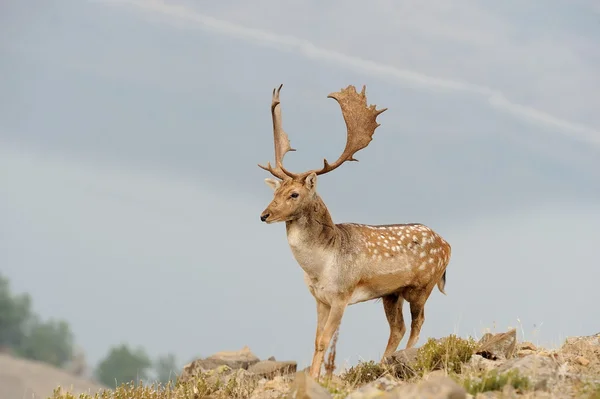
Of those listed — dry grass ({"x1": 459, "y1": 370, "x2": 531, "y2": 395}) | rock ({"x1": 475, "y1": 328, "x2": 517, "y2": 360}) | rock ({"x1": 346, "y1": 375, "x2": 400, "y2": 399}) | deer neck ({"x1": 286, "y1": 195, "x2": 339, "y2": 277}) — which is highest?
deer neck ({"x1": 286, "y1": 195, "x2": 339, "y2": 277})

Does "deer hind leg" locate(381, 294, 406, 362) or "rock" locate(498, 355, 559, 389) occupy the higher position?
"deer hind leg" locate(381, 294, 406, 362)

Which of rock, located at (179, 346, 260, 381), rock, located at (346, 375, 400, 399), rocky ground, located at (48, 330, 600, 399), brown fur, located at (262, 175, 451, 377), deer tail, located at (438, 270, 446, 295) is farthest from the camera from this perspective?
rock, located at (179, 346, 260, 381)

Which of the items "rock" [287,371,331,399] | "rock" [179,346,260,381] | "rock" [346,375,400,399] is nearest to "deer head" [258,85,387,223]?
"rock" [346,375,400,399]

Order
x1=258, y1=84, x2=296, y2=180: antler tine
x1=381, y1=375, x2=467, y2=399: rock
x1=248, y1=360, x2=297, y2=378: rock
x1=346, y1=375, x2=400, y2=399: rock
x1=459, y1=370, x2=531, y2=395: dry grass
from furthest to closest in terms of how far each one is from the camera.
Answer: x1=248, y1=360, x2=297, y2=378: rock, x1=258, y1=84, x2=296, y2=180: antler tine, x1=459, y1=370, x2=531, y2=395: dry grass, x1=346, y1=375, x2=400, y2=399: rock, x1=381, y1=375, x2=467, y2=399: rock

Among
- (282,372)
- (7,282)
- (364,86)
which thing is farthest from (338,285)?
(7,282)

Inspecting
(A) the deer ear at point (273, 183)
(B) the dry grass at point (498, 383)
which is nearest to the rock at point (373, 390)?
(B) the dry grass at point (498, 383)

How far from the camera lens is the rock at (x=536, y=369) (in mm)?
9273

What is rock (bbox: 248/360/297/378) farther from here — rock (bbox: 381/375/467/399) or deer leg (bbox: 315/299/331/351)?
rock (bbox: 381/375/467/399)

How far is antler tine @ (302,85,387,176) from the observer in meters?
13.4

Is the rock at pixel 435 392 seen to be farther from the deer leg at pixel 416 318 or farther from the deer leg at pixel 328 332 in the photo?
the deer leg at pixel 416 318

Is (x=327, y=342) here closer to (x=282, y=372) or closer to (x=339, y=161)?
(x=339, y=161)

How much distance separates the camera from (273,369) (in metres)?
16.1

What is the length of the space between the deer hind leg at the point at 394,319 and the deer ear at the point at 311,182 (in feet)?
8.03

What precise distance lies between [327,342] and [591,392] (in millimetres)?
4277
